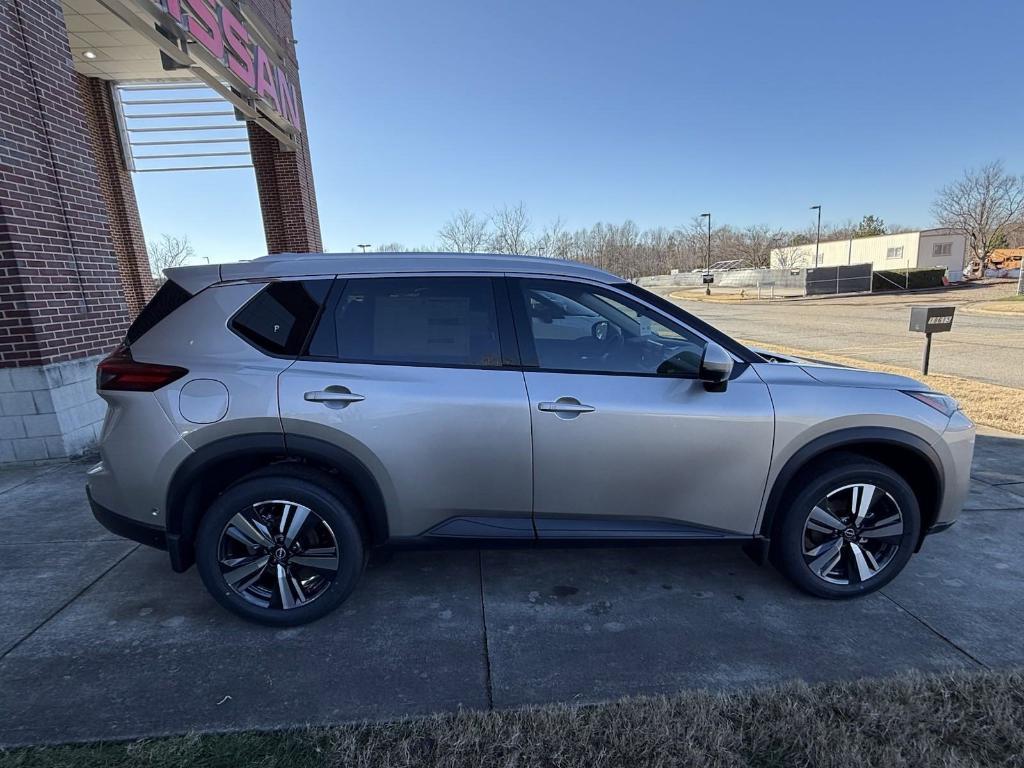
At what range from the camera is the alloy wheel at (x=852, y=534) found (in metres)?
2.74

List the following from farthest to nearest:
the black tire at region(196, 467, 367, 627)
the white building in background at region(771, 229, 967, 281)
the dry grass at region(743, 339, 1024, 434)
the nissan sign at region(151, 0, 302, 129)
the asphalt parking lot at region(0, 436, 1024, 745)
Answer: the white building in background at region(771, 229, 967, 281), the nissan sign at region(151, 0, 302, 129), the dry grass at region(743, 339, 1024, 434), the black tire at region(196, 467, 367, 627), the asphalt parking lot at region(0, 436, 1024, 745)

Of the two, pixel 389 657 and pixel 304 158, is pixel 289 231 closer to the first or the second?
pixel 304 158

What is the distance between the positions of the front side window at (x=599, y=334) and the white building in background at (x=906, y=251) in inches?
1992

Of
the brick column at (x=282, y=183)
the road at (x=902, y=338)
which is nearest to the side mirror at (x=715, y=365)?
the road at (x=902, y=338)

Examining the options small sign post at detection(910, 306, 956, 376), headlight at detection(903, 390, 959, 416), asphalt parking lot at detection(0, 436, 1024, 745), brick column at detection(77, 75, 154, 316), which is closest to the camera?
asphalt parking lot at detection(0, 436, 1024, 745)

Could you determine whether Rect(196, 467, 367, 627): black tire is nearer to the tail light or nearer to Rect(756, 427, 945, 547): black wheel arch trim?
the tail light

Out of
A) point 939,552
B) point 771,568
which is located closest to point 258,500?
point 771,568

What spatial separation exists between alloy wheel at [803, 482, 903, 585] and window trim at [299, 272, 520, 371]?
179cm

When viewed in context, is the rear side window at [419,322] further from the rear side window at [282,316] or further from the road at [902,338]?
the road at [902,338]

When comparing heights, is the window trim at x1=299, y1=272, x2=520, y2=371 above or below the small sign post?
above

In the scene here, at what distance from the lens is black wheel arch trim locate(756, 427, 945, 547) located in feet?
8.68

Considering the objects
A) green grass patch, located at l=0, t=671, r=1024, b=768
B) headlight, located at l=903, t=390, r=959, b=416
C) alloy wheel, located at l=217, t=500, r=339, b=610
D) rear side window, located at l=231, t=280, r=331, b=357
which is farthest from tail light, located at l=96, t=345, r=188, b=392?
headlight, located at l=903, t=390, r=959, b=416

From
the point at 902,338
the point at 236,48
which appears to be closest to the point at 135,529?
the point at 236,48

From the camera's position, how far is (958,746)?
193 centimetres
